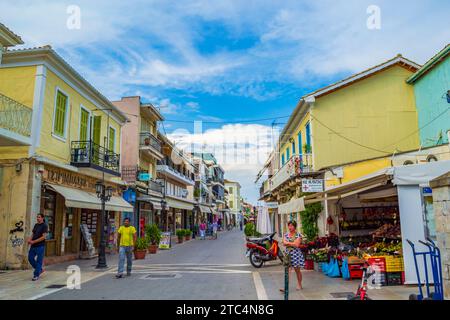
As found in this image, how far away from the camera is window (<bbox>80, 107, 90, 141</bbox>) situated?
54.8 ft

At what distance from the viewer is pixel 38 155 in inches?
501

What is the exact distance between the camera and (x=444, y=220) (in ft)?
18.8

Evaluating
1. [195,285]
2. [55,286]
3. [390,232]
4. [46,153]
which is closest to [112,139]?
[46,153]

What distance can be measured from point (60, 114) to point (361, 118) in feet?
44.9

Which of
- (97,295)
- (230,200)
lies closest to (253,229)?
(97,295)

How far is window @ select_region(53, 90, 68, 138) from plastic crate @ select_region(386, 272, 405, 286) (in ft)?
40.9

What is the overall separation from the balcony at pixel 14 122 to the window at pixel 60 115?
1.47 meters

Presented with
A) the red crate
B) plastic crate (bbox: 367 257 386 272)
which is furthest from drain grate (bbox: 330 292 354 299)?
the red crate

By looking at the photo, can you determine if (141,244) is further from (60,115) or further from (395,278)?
(395,278)

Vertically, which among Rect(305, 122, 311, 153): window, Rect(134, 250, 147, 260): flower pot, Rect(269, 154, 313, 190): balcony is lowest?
Rect(134, 250, 147, 260): flower pot

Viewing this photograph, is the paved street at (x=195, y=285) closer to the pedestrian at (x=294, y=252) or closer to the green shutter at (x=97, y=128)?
the pedestrian at (x=294, y=252)

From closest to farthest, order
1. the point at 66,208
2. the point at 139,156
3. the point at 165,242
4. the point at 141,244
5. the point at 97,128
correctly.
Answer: the point at 66,208, the point at 141,244, the point at 97,128, the point at 165,242, the point at 139,156

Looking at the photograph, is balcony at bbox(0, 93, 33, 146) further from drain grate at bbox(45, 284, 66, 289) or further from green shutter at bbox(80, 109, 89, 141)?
drain grate at bbox(45, 284, 66, 289)

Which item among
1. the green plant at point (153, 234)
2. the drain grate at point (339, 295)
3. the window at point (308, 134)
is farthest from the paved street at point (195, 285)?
the window at point (308, 134)
